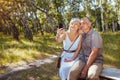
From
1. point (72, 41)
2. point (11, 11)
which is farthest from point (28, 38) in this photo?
point (72, 41)

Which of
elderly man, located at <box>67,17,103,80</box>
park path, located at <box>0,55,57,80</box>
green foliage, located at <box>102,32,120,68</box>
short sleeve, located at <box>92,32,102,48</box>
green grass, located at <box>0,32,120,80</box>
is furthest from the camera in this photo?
green foliage, located at <box>102,32,120,68</box>

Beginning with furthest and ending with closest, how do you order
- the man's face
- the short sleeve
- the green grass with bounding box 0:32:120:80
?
the green grass with bounding box 0:32:120:80
the man's face
the short sleeve

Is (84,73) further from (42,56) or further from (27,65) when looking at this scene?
(42,56)

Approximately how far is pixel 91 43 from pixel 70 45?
50 centimetres

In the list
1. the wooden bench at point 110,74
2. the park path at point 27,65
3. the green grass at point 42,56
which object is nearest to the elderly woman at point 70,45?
the wooden bench at point 110,74

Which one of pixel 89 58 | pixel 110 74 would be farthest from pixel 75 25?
pixel 110 74

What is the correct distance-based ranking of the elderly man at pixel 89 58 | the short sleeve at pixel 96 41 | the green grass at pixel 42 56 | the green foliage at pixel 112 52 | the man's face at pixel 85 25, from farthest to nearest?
the green foliage at pixel 112 52 < the green grass at pixel 42 56 < the man's face at pixel 85 25 < the short sleeve at pixel 96 41 < the elderly man at pixel 89 58

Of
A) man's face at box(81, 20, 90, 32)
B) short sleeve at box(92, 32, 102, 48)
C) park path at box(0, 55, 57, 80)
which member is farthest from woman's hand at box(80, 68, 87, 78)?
park path at box(0, 55, 57, 80)

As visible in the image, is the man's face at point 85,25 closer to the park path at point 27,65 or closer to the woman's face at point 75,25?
the woman's face at point 75,25

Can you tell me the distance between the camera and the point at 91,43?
5.61 m

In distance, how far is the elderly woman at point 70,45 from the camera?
18.7 feet

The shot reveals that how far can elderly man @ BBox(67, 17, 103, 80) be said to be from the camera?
212 inches

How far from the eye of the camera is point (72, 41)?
588 centimetres

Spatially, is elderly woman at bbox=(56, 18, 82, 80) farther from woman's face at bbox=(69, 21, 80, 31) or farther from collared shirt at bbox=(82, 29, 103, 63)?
collared shirt at bbox=(82, 29, 103, 63)
